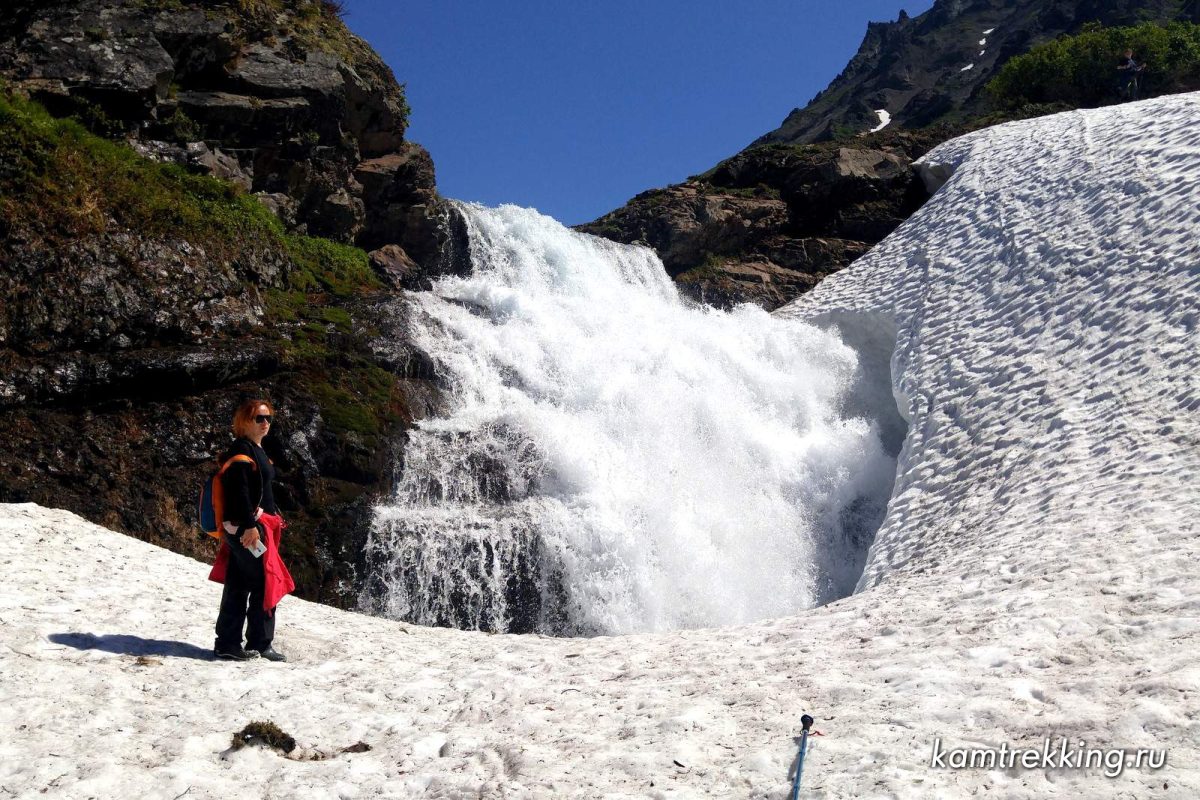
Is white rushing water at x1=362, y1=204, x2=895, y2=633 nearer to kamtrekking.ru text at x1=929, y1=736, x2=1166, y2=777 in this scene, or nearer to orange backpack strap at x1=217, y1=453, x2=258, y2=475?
orange backpack strap at x1=217, y1=453, x2=258, y2=475

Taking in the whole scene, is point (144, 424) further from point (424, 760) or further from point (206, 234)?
point (424, 760)

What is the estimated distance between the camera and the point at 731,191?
30156mm

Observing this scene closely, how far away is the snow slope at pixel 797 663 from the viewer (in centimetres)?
512

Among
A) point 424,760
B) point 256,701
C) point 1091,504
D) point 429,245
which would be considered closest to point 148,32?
point 429,245

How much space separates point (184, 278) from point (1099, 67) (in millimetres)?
44180

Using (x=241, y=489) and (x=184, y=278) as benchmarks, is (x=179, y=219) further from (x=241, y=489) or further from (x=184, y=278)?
(x=241, y=489)

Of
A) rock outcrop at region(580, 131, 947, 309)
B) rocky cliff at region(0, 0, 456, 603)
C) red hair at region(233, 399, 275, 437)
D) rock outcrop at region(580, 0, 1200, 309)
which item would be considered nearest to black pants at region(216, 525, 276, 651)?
red hair at region(233, 399, 275, 437)

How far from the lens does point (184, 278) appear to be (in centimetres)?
1412

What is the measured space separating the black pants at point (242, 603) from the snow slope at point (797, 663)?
0.23 metres

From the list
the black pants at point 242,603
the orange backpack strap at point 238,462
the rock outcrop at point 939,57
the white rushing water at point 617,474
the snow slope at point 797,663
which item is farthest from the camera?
the rock outcrop at point 939,57

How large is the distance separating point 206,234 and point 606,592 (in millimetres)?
9177

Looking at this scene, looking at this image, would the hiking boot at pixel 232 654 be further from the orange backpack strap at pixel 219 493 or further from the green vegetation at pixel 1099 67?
the green vegetation at pixel 1099 67

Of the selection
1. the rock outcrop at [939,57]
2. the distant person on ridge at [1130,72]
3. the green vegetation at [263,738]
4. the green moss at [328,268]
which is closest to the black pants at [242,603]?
the green vegetation at [263,738]

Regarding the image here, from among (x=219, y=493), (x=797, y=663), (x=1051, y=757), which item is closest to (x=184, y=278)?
(x=219, y=493)
